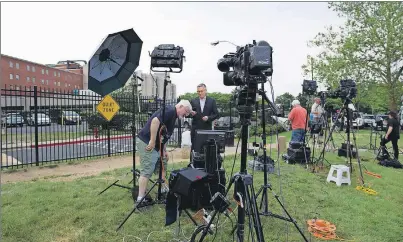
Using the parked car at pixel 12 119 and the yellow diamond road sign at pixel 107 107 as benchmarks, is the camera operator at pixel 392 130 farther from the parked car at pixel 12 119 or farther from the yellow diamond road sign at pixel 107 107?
the parked car at pixel 12 119

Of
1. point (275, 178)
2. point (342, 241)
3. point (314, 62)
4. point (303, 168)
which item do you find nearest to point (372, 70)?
point (314, 62)

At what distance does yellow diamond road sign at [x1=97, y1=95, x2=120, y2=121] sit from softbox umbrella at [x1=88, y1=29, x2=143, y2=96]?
4.14m

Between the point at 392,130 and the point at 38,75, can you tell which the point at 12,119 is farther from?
the point at 38,75

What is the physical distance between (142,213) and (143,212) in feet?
0.12

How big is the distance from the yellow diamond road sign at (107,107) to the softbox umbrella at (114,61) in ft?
13.6

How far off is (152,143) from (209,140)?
809 mm

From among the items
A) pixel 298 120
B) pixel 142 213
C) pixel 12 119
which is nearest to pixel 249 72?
pixel 142 213

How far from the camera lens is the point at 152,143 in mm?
4062

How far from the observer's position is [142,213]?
416 centimetres

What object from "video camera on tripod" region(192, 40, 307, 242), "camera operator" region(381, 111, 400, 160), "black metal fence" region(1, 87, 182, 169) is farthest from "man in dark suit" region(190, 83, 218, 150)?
"camera operator" region(381, 111, 400, 160)

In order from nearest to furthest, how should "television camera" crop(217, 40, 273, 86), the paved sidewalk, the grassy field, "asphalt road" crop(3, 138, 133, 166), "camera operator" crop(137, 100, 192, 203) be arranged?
"television camera" crop(217, 40, 273, 86), the grassy field, "camera operator" crop(137, 100, 192, 203), the paved sidewalk, "asphalt road" crop(3, 138, 133, 166)

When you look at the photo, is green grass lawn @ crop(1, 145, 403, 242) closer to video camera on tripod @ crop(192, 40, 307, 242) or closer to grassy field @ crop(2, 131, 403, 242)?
grassy field @ crop(2, 131, 403, 242)

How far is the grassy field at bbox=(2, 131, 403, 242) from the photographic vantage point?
3.58 m

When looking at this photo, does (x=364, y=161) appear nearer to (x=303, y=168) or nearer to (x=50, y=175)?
(x=303, y=168)
